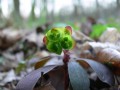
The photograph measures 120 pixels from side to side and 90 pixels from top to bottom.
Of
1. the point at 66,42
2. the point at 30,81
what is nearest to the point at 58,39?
the point at 66,42

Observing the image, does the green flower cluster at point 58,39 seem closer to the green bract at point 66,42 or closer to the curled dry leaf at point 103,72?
the green bract at point 66,42

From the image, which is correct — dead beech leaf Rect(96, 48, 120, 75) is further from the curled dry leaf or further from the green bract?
the green bract

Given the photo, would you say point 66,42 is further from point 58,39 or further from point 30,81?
point 30,81

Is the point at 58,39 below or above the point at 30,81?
above

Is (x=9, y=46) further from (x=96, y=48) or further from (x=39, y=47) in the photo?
(x=96, y=48)

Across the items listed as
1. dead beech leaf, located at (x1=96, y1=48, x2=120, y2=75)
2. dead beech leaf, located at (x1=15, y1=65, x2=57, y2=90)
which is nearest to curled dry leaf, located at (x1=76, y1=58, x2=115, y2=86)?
dead beech leaf, located at (x1=96, y1=48, x2=120, y2=75)

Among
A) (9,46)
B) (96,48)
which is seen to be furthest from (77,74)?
(9,46)

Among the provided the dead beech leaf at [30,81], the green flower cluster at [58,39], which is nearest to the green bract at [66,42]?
the green flower cluster at [58,39]

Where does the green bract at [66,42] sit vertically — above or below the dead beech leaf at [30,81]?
above
